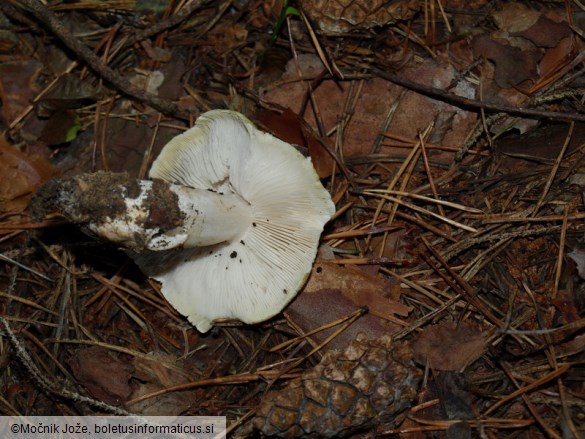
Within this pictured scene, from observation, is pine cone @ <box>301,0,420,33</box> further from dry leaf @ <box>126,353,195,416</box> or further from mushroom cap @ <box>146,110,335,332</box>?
dry leaf @ <box>126,353,195,416</box>

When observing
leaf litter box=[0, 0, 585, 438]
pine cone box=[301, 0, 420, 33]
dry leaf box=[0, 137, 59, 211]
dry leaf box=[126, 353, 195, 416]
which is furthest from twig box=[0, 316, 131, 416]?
pine cone box=[301, 0, 420, 33]

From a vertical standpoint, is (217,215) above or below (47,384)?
above

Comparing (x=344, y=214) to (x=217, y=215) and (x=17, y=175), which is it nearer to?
(x=217, y=215)

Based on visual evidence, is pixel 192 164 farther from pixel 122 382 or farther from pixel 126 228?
pixel 122 382

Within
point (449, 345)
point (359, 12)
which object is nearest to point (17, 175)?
point (359, 12)

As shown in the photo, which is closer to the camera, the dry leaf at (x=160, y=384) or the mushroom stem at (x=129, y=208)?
the mushroom stem at (x=129, y=208)

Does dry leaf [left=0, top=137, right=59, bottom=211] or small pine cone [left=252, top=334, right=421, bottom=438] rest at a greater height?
dry leaf [left=0, top=137, right=59, bottom=211]

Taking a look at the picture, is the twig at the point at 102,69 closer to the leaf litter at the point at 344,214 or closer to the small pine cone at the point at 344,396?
the leaf litter at the point at 344,214

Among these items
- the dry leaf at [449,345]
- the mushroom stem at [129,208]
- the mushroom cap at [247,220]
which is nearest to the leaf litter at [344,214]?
the dry leaf at [449,345]

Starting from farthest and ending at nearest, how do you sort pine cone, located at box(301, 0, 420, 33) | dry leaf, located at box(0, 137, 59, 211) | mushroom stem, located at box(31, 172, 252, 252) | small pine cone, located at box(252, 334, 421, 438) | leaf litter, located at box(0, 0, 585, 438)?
dry leaf, located at box(0, 137, 59, 211) → pine cone, located at box(301, 0, 420, 33) → leaf litter, located at box(0, 0, 585, 438) → small pine cone, located at box(252, 334, 421, 438) → mushroom stem, located at box(31, 172, 252, 252)
